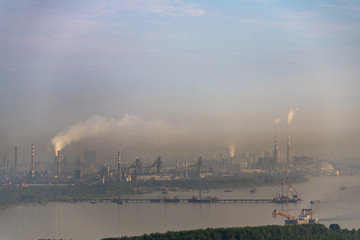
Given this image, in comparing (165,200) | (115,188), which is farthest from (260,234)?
(115,188)

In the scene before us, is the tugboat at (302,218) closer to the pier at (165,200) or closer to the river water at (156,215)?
the river water at (156,215)

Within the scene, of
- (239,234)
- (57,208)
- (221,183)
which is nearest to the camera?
(239,234)

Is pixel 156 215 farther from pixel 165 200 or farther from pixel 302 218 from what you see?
pixel 165 200

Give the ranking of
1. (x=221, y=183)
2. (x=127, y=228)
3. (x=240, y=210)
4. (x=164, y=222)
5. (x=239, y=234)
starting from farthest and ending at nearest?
(x=221, y=183) < (x=240, y=210) < (x=164, y=222) < (x=127, y=228) < (x=239, y=234)

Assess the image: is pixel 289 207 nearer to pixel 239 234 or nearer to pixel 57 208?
pixel 57 208

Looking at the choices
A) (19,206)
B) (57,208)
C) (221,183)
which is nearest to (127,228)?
(57,208)

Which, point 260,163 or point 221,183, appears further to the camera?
point 260,163
